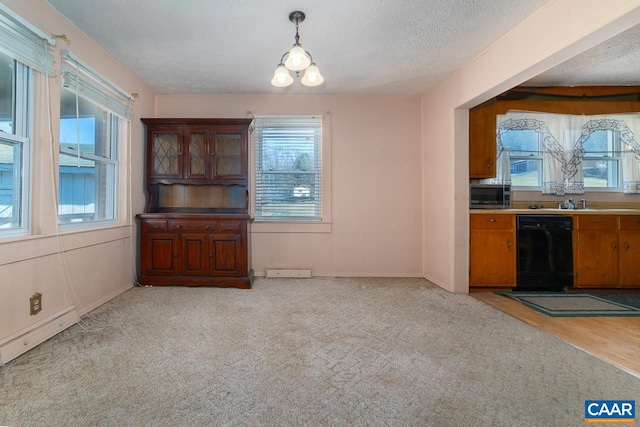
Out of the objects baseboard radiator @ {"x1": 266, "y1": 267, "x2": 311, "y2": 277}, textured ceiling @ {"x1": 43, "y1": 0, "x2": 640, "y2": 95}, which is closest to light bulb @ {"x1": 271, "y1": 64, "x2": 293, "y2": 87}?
textured ceiling @ {"x1": 43, "y1": 0, "x2": 640, "y2": 95}

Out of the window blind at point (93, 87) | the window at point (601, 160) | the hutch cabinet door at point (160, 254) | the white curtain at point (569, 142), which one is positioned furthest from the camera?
the window at point (601, 160)

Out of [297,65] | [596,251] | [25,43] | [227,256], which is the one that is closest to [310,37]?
[297,65]

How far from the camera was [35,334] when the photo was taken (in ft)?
6.18

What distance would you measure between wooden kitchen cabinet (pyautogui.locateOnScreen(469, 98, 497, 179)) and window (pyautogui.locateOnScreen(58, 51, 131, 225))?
164 inches

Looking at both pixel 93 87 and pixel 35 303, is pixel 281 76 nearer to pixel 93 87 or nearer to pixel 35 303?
pixel 93 87

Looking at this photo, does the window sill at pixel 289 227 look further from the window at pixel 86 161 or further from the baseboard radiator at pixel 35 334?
the baseboard radiator at pixel 35 334

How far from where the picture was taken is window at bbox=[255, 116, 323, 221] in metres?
3.79

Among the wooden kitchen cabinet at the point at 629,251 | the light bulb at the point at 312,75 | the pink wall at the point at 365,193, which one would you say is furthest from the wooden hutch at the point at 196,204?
the wooden kitchen cabinet at the point at 629,251

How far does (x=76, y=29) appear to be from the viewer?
234 cm

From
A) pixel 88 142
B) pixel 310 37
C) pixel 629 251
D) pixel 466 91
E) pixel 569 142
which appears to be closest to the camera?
pixel 310 37

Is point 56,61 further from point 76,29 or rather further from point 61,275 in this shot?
point 61,275

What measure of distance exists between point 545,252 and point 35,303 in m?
5.04

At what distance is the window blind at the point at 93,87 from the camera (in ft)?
7.45

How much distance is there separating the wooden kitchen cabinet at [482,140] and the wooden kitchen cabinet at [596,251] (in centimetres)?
122
